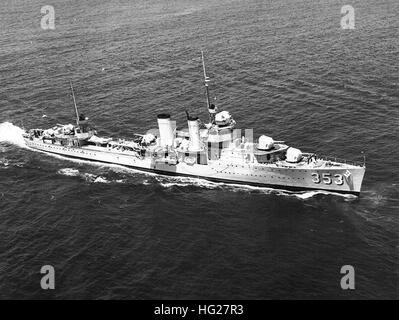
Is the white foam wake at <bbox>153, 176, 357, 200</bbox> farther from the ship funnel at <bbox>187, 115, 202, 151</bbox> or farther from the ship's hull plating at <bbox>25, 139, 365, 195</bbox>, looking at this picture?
the ship funnel at <bbox>187, 115, 202, 151</bbox>

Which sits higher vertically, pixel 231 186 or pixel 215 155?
pixel 215 155

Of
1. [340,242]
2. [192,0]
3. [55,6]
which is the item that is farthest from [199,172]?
[55,6]

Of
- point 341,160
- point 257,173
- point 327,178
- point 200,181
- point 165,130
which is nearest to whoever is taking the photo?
point 327,178

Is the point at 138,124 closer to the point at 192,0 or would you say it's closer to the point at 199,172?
the point at 199,172

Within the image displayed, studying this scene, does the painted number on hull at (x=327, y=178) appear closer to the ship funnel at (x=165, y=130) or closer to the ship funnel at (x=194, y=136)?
the ship funnel at (x=194, y=136)

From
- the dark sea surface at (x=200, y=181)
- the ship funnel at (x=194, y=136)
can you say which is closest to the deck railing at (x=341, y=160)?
the dark sea surface at (x=200, y=181)

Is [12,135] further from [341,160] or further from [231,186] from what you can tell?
[341,160]

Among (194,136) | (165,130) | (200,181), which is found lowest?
(200,181)

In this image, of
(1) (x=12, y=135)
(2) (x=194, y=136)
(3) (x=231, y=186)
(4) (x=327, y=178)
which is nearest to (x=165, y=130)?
(2) (x=194, y=136)
